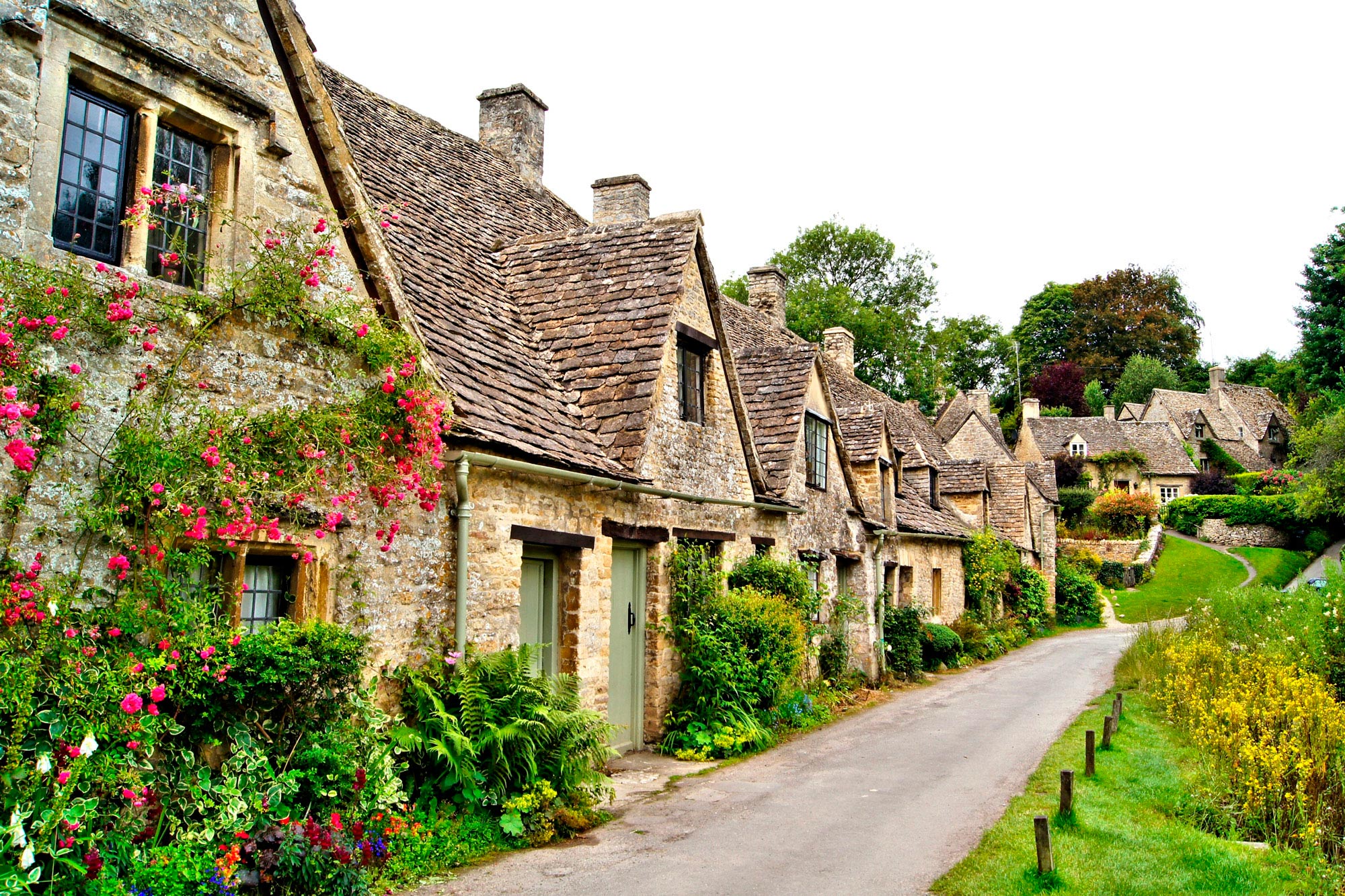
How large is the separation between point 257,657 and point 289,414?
1849 millimetres

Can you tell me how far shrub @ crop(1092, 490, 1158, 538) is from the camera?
1996 inches

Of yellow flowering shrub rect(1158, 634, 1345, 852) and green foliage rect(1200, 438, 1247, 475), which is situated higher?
green foliage rect(1200, 438, 1247, 475)

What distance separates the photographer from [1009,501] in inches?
1419

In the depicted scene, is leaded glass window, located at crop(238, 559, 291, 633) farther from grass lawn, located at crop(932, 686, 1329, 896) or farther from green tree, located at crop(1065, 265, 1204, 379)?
green tree, located at crop(1065, 265, 1204, 379)

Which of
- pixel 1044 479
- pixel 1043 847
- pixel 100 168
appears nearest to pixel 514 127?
pixel 100 168

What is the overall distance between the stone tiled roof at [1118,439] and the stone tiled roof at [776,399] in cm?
4819

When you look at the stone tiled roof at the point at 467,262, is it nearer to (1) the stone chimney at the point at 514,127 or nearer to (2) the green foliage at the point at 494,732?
(1) the stone chimney at the point at 514,127

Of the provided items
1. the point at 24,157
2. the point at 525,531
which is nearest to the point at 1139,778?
the point at 525,531

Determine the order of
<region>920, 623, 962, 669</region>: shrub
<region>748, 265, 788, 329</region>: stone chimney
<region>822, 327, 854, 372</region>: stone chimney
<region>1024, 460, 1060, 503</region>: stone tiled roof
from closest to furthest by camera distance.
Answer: <region>920, 623, 962, 669</region>: shrub, <region>748, 265, 788, 329</region>: stone chimney, <region>822, 327, 854, 372</region>: stone chimney, <region>1024, 460, 1060, 503</region>: stone tiled roof

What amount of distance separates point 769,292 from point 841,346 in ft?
17.9

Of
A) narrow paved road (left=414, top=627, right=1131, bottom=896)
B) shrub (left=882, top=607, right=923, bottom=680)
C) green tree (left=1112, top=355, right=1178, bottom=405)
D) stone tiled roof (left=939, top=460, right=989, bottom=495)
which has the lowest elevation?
narrow paved road (left=414, top=627, right=1131, bottom=896)

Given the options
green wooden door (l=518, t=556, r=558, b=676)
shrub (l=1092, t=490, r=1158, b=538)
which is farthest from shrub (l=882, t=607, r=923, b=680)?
shrub (l=1092, t=490, r=1158, b=538)

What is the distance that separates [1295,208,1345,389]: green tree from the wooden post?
3842cm

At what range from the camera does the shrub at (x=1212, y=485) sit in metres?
58.3
